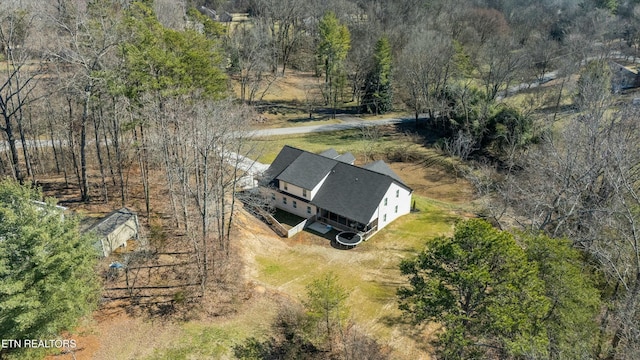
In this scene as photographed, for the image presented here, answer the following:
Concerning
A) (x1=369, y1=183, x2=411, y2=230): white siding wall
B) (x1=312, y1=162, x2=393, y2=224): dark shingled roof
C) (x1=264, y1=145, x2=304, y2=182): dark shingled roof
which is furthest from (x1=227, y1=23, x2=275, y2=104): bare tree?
(x1=369, y1=183, x2=411, y2=230): white siding wall

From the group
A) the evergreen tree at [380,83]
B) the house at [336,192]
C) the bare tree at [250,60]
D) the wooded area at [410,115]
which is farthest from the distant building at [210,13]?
the house at [336,192]

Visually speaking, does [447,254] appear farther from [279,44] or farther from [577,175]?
[279,44]

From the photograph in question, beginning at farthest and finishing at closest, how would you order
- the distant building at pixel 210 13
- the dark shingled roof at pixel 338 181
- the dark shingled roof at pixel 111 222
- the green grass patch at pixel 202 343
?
the distant building at pixel 210 13 < the dark shingled roof at pixel 338 181 < the dark shingled roof at pixel 111 222 < the green grass patch at pixel 202 343

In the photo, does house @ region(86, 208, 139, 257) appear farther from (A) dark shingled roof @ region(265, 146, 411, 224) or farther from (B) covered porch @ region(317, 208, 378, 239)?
(B) covered porch @ region(317, 208, 378, 239)

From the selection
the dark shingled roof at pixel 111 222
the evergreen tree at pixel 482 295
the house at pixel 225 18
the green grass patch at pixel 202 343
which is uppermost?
the house at pixel 225 18

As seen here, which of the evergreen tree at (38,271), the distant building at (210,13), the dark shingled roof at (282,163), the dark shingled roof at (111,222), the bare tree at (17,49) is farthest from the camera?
the distant building at (210,13)

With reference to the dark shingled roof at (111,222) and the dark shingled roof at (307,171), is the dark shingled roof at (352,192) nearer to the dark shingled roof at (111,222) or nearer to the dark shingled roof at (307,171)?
the dark shingled roof at (307,171)

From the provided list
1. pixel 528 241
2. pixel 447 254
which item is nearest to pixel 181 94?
pixel 447 254
